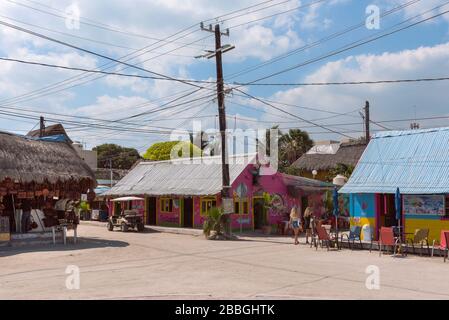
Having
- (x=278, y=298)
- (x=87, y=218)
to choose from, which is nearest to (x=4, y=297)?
(x=278, y=298)

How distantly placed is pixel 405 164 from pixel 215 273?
37.3 feet

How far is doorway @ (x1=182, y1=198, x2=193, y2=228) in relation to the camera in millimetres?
32219

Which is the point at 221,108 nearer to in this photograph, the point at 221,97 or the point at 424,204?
the point at 221,97

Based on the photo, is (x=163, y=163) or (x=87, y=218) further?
(x=87, y=218)

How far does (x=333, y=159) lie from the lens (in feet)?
152

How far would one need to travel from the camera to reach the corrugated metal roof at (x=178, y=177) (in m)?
30.3

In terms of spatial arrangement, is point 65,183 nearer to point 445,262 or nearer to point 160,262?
point 160,262

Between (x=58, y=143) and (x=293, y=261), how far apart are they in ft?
49.4

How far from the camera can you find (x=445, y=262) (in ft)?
51.9

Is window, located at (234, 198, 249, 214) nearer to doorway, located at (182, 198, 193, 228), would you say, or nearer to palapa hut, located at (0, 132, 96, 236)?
doorway, located at (182, 198, 193, 228)

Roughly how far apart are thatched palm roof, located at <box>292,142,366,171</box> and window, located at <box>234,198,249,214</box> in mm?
16349

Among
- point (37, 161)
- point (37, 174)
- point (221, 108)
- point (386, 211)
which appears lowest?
point (386, 211)

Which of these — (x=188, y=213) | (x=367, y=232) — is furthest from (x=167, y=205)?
(x=367, y=232)

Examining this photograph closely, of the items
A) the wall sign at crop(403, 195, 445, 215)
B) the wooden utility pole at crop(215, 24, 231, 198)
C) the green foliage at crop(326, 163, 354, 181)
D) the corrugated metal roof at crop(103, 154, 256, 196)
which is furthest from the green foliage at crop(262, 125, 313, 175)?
the wall sign at crop(403, 195, 445, 215)
